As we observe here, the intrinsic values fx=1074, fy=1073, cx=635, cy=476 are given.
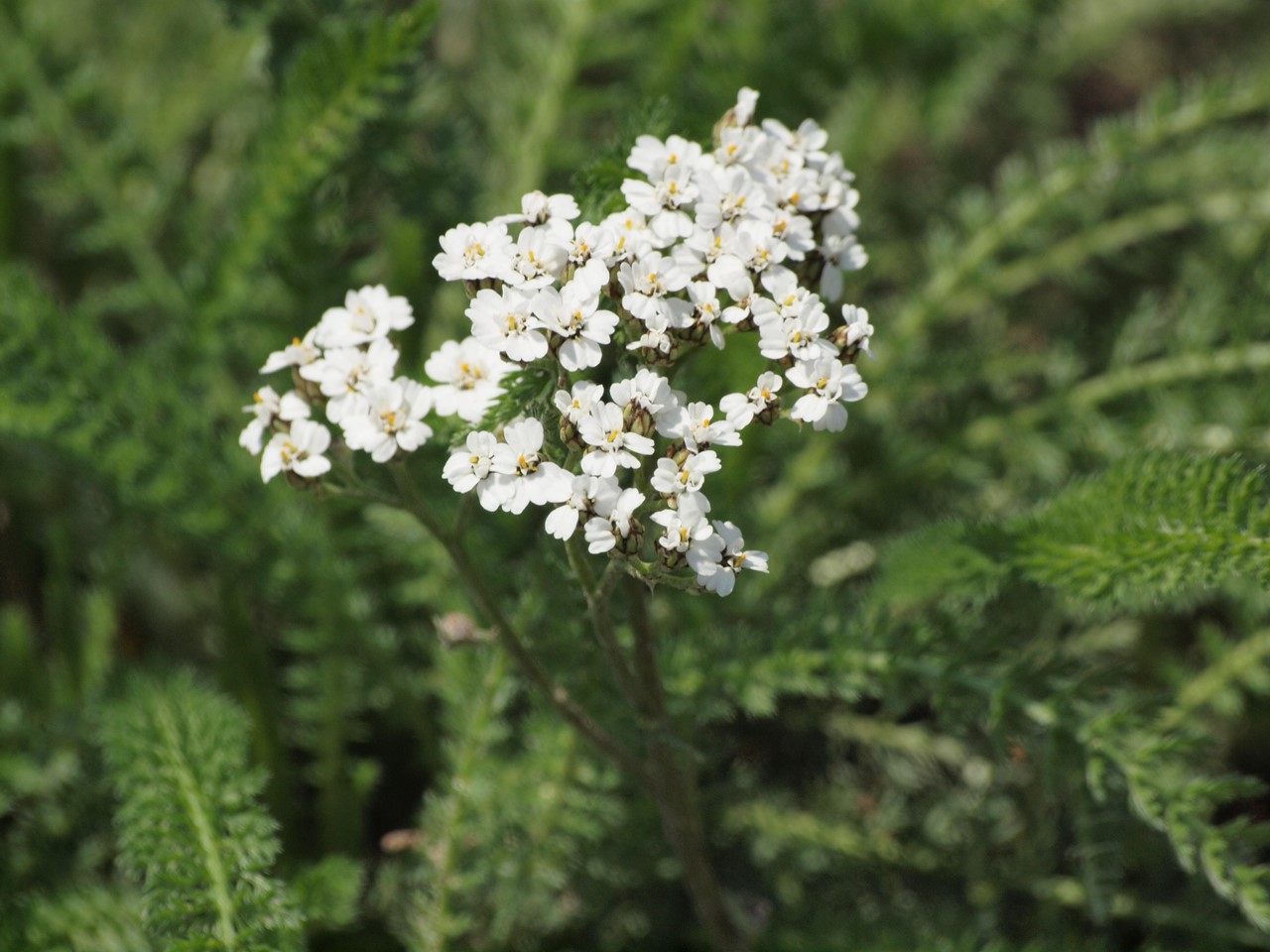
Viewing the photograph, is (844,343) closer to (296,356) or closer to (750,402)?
(750,402)

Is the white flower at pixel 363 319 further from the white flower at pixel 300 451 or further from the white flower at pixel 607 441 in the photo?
the white flower at pixel 607 441

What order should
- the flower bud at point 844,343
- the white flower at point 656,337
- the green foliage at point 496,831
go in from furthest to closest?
the green foliage at point 496,831
the flower bud at point 844,343
the white flower at point 656,337

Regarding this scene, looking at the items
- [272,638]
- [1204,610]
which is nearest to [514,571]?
[272,638]

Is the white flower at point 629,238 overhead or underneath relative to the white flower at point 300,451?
overhead

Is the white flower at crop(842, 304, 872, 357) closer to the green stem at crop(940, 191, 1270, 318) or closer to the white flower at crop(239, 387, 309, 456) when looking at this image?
the white flower at crop(239, 387, 309, 456)

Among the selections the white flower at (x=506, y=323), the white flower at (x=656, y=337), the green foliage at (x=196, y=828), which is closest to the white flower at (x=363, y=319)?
the white flower at (x=506, y=323)

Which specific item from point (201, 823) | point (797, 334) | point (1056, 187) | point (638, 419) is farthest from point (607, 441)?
point (1056, 187)

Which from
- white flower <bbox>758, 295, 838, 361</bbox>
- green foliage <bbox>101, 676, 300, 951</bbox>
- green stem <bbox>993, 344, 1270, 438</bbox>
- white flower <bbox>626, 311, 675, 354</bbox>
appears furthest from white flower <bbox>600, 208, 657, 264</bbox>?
green stem <bbox>993, 344, 1270, 438</bbox>
